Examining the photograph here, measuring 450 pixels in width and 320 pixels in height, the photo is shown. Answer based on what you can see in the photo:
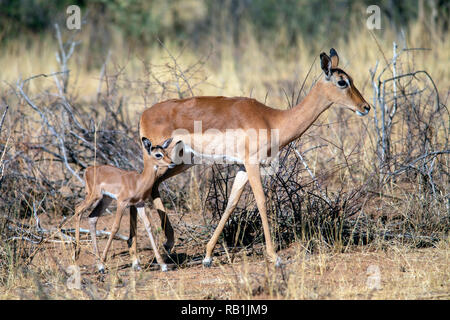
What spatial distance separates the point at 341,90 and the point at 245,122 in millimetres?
979

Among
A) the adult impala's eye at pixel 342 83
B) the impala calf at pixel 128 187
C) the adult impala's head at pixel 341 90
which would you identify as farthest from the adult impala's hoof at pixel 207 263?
the adult impala's eye at pixel 342 83

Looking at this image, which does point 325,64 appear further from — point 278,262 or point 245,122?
point 278,262

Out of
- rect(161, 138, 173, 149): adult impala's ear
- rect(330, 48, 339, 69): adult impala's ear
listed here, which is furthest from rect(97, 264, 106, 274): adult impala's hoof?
rect(330, 48, 339, 69): adult impala's ear

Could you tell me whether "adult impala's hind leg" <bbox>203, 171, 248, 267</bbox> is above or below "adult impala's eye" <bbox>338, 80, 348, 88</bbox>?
below

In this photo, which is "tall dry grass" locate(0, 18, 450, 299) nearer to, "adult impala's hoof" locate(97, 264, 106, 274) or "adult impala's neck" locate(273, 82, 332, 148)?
"adult impala's hoof" locate(97, 264, 106, 274)

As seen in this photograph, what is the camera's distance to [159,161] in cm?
634

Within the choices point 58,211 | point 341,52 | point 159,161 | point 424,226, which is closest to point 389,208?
point 424,226

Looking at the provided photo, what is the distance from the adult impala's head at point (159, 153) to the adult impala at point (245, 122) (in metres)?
0.10

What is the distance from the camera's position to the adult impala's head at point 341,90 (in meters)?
6.05

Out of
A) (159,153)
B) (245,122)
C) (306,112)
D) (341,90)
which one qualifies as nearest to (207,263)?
(159,153)

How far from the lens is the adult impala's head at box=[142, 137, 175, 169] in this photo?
6.29m

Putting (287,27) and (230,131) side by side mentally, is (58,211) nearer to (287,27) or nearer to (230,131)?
(230,131)

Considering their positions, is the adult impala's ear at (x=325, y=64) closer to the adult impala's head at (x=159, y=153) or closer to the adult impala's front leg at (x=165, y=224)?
the adult impala's head at (x=159, y=153)

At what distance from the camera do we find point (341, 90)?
608 cm
